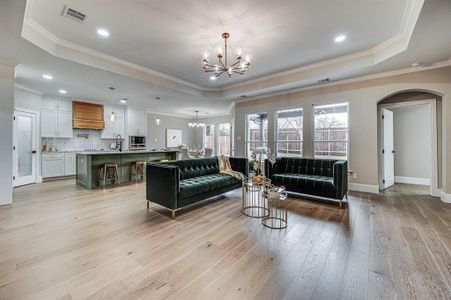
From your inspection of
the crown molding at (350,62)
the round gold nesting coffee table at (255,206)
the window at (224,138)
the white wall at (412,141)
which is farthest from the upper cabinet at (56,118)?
the white wall at (412,141)

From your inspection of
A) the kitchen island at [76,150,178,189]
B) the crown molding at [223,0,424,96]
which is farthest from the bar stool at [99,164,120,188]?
the crown molding at [223,0,424,96]

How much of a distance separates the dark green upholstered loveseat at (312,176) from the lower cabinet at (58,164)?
6.59m

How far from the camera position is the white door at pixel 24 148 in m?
5.30

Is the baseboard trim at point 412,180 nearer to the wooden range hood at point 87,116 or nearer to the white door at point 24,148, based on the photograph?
the wooden range hood at point 87,116

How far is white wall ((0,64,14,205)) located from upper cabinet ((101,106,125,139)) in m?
3.66

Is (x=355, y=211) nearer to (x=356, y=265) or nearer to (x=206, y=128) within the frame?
(x=356, y=265)

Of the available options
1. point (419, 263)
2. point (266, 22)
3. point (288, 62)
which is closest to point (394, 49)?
point (288, 62)

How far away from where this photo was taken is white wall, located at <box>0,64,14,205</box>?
3.85 m

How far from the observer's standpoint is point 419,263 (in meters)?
2.03

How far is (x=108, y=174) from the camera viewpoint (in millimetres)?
5684

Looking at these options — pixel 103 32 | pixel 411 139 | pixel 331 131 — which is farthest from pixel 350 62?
pixel 103 32

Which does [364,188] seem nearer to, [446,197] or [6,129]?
[446,197]

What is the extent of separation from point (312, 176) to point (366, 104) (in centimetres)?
229

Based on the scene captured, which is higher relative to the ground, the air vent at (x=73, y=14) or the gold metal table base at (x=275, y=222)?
the air vent at (x=73, y=14)
